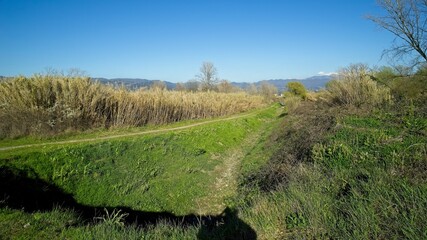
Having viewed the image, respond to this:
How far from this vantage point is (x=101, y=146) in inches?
460

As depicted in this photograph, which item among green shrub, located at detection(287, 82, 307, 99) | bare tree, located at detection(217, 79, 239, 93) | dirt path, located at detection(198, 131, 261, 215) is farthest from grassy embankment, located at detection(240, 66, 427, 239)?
bare tree, located at detection(217, 79, 239, 93)

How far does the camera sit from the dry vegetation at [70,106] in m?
13.4

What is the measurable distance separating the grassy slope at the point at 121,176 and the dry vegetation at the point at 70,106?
5.43ft

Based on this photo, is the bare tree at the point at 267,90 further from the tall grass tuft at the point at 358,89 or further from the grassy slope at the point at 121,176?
the grassy slope at the point at 121,176

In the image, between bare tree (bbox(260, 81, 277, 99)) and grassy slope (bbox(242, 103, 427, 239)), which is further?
bare tree (bbox(260, 81, 277, 99))

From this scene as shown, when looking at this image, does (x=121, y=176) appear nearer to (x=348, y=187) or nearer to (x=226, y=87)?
(x=348, y=187)

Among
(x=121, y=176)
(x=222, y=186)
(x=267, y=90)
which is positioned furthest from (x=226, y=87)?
(x=121, y=176)

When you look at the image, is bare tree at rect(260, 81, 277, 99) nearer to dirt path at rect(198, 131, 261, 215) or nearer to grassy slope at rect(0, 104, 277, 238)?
dirt path at rect(198, 131, 261, 215)

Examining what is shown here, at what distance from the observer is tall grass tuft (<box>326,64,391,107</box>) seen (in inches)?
683

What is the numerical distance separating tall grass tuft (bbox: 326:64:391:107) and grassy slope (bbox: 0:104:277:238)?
10.5 meters

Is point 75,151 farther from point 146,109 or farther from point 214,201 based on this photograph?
point 146,109

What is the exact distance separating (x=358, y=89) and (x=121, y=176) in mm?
16103

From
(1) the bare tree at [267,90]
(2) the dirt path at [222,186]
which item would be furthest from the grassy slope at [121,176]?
(1) the bare tree at [267,90]

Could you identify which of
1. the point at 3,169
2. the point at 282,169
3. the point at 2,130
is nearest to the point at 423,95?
the point at 282,169
